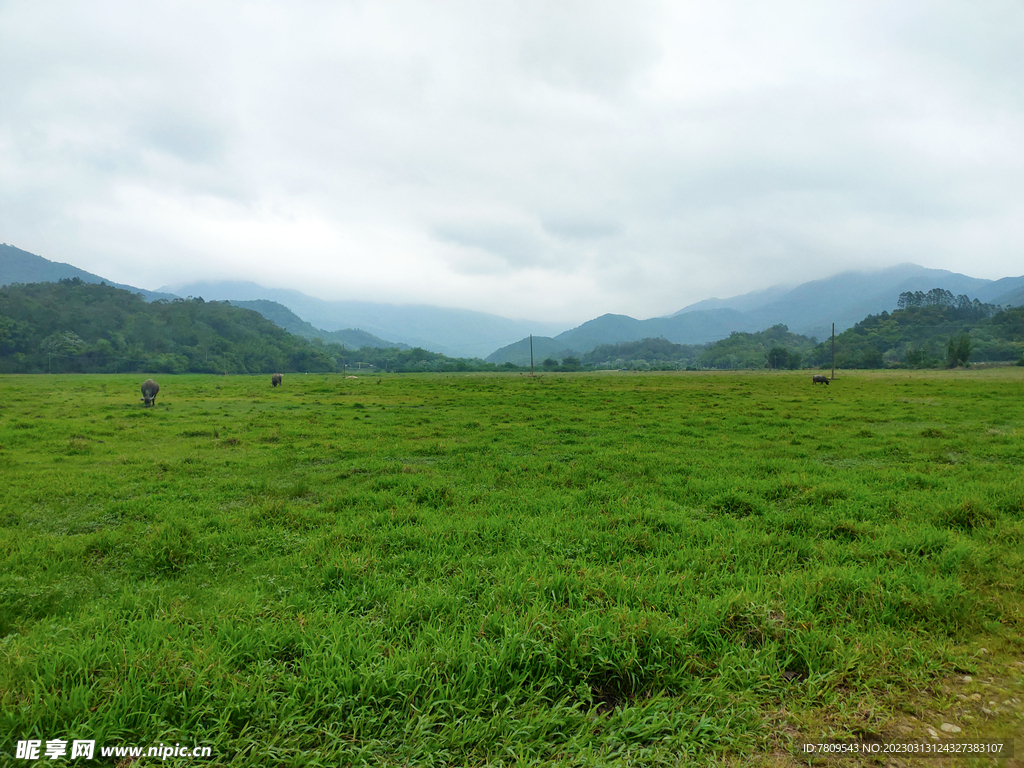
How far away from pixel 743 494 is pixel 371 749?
6774 millimetres

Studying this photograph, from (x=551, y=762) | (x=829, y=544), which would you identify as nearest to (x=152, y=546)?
(x=551, y=762)

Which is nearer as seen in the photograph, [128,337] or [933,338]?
[128,337]

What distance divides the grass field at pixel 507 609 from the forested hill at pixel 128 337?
395ft

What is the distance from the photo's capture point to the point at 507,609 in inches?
153

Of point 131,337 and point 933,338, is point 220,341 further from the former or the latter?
point 933,338

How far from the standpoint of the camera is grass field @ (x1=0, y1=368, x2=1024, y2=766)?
2764 mm

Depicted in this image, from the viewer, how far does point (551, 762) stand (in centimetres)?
253

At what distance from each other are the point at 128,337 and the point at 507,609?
144 metres

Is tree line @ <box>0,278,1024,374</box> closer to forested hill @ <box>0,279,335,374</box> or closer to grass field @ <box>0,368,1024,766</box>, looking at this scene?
forested hill @ <box>0,279,335,374</box>

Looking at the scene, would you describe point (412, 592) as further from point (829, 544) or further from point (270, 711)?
point (829, 544)

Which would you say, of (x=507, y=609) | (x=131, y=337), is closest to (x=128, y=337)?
(x=131, y=337)

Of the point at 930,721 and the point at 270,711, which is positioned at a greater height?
the point at 270,711

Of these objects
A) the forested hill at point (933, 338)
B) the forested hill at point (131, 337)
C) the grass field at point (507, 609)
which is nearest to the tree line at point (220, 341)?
the forested hill at point (131, 337)

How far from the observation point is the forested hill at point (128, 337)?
94188mm
